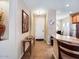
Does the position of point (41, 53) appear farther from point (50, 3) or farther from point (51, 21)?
point (51, 21)

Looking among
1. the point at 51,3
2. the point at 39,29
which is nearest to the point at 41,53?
the point at 51,3

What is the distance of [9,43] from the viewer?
4270mm

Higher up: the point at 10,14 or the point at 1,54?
the point at 10,14

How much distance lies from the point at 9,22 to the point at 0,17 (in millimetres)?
530

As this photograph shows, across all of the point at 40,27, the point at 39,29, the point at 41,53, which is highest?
the point at 40,27

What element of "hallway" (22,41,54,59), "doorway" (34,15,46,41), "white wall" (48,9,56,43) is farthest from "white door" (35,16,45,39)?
"hallway" (22,41,54,59)

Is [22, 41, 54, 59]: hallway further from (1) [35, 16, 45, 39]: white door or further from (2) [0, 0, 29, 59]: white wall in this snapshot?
(1) [35, 16, 45, 39]: white door

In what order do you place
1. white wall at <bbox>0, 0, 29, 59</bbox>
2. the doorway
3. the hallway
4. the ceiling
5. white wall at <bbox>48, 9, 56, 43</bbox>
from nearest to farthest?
white wall at <bbox>0, 0, 29, 59</bbox> < the hallway < the ceiling < white wall at <bbox>48, 9, 56, 43</bbox> < the doorway

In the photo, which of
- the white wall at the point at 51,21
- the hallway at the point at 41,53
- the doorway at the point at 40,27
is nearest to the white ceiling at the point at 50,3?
the white wall at the point at 51,21

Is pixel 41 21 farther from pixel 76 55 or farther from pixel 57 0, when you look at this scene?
pixel 76 55

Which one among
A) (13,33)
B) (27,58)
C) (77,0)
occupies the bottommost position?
(27,58)

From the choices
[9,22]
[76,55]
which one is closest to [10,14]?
[9,22]

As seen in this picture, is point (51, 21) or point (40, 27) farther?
point (40, 27)

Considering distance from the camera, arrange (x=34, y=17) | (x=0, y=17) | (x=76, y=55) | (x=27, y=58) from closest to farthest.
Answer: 1. (x=76, y=55)
2. (x=0, y=17)
3. (x=27, y=58)
4. (x=34, y=17)
